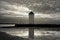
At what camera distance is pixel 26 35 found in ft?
8.89

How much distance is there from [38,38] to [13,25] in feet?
1.79

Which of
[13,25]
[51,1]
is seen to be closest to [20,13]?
[13,25]

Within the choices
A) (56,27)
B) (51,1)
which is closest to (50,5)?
(51,1)

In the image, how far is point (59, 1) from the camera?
113 inches

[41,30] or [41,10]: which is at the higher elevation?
[41,10]

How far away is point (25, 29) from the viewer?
2732 mm

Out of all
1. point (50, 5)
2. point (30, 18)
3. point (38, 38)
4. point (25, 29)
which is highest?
point (50, 5)

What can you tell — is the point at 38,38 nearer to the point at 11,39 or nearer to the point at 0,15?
the point at 11,39

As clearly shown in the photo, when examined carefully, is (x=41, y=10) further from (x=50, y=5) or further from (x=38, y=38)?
(x=38, y=38)

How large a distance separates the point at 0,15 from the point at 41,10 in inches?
33.2

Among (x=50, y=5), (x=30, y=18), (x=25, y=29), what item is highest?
(x=50, y=5)

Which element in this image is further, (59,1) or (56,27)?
(59,1)

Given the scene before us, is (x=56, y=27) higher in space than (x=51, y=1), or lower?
lower

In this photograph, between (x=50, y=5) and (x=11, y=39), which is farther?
(x=50, y=5)
